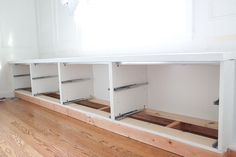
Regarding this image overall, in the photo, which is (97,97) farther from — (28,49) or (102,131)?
(28,49)

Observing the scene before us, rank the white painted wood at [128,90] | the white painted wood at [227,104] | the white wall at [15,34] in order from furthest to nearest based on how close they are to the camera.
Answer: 1. the white wall at [15,34]
2. the white painted wood at [128,90]
3. the white painted wood at [227,104]

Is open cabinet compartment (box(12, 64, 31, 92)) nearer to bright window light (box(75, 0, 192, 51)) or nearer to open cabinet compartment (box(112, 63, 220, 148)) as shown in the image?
bright window light (box(75, 0, 192, 51))

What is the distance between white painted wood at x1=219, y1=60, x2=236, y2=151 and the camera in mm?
902

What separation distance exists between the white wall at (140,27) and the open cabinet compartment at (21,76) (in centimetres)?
55

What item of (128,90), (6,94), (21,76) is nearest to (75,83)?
(128,90)

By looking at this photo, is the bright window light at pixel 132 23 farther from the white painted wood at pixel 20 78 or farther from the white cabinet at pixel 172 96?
the white painted wood at pixel 20 78

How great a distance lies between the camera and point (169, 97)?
1.57 m

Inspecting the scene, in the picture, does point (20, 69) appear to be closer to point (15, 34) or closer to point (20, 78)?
point (20, 78)

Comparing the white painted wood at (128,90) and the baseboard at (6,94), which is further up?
the white painted wood at (128,90)

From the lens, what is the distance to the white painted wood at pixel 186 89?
1.34m

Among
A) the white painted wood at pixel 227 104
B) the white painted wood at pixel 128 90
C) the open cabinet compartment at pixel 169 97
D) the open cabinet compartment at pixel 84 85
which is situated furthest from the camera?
the open cabinet compartment at pixel 84 85

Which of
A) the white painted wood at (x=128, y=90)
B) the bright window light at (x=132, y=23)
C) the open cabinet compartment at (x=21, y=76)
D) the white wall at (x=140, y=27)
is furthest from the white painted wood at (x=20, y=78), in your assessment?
the white painted wood at (x=128, y=90)

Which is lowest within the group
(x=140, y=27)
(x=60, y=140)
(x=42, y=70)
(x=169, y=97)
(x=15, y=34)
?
(x=60, y=140)

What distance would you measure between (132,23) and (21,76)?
78.7 inches
